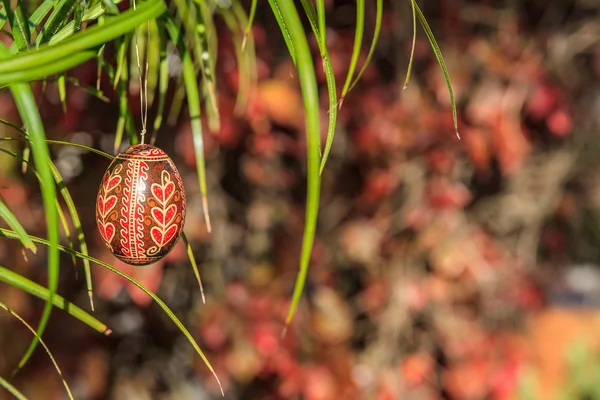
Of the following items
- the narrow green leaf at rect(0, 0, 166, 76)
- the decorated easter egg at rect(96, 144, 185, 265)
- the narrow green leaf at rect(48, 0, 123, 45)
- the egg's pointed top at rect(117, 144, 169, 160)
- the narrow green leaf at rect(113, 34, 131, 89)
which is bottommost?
the decorated easter egg at rect(96, 144, 185, 265)

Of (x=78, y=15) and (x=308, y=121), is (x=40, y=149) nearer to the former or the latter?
(x=308, y=121)

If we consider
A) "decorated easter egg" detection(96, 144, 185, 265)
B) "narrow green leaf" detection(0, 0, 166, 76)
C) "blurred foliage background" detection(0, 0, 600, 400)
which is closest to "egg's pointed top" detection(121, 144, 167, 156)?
"decorated easter egg" detection(96, 144, 185, 265)

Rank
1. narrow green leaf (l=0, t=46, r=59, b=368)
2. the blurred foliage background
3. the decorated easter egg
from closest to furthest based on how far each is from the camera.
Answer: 1. narrow green leaf (l=0, t=46, r=59, b=368)
2. the decorated easter egg
3. the blurred foliage background

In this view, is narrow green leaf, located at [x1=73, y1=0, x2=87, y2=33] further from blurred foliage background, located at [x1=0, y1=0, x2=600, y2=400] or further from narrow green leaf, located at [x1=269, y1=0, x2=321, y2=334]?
blurred foliage background, located at [x1=0, y1=0, x2=600, y2=400]

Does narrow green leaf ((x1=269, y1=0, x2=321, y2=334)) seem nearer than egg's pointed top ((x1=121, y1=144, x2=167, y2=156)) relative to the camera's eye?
Yes

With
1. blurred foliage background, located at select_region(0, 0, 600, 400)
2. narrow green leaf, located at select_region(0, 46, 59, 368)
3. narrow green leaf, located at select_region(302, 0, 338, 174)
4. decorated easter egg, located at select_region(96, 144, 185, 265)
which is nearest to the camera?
narrow green leaf, located at select_region(0, 46, 59, 368)

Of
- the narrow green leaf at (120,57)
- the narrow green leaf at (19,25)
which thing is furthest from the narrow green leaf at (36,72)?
the narrow green leaf at (120,57)

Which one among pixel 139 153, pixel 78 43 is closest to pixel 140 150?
pixel 139 153
